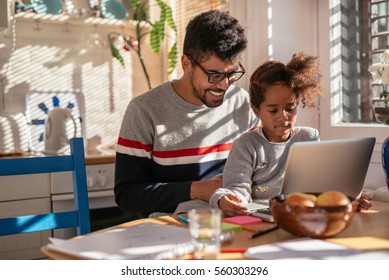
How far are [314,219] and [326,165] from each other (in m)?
0.23

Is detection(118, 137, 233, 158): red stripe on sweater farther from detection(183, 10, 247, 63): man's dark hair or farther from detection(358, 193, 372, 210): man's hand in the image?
detection(358, 193, 372, 210): man's hand

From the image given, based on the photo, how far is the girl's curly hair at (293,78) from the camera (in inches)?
69.5

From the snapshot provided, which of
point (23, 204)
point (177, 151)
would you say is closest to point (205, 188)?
point (177, 151)

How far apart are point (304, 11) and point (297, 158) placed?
5.45 ft

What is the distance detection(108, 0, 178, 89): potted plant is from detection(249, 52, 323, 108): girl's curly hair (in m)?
1.62

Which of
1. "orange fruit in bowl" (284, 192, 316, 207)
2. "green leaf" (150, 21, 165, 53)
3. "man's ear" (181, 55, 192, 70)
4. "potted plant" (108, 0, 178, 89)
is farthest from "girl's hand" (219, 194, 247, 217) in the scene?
"green leaf" (150, 21, 165, 53)

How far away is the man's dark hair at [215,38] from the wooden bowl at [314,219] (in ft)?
2.71

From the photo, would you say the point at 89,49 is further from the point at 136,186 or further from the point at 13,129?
the point at 136,186

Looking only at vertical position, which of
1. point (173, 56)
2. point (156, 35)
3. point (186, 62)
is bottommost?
point (186, 62)

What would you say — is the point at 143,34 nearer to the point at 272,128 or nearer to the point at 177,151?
the point at 177,151

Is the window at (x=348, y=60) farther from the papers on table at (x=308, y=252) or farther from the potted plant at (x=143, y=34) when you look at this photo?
the papers on table at (x=308, y=252)

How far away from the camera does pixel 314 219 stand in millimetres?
1121

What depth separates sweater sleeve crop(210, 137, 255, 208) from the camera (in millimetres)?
1623

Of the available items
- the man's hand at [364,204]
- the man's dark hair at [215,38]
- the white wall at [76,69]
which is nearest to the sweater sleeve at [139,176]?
the man's dark hair at [215,38]
